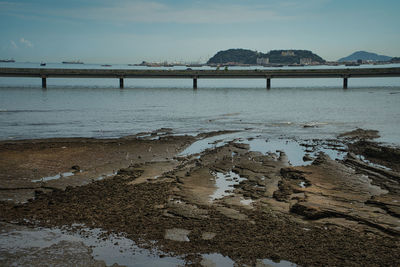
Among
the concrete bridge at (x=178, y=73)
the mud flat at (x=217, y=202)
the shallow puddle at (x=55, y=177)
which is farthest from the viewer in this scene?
the concrete bridge at (x=178, y=73)

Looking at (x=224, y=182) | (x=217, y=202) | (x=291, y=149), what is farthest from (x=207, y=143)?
(x=217, y=202)

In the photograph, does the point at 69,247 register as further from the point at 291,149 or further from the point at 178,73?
the point at 178,73

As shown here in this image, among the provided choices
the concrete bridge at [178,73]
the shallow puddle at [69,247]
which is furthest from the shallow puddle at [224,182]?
the concrete bridge at [178,73]

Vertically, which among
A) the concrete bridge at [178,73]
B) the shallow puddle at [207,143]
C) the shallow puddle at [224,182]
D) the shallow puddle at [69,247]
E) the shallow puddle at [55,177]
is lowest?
the shallow puddle at [207,143]

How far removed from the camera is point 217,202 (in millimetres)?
9977

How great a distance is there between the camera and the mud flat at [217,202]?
739 centimetres

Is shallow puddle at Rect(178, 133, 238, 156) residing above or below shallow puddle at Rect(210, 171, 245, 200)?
below

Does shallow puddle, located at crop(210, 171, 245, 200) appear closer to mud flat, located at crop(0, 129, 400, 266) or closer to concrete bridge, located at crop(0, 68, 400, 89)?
mud flat, located at crop(0, 129, 400, 266)

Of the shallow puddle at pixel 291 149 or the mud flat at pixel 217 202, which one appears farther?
the shallow puddle at pixel 291 149

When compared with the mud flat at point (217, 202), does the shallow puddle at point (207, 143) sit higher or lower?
lower

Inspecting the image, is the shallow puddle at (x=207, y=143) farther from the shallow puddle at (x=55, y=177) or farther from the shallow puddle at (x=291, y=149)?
the shallow puddle at (x=55, y=177)

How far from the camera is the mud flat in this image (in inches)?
291

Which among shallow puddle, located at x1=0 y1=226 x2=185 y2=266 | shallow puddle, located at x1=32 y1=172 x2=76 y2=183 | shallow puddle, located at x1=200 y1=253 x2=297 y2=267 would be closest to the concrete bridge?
shallow puddle, located at x1=32 y1=172 x2=76 y2=183

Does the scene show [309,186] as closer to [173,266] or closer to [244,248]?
[244,248]
